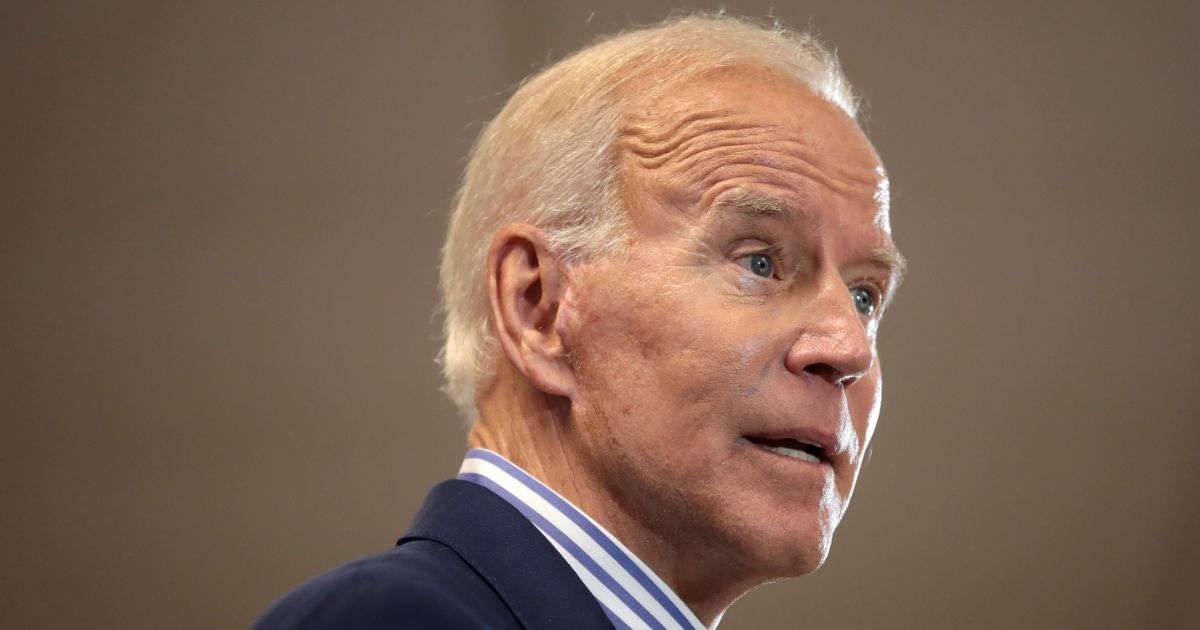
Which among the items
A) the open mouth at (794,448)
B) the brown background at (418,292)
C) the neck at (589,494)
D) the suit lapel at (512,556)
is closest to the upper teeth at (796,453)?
the open mouth at (794,448)

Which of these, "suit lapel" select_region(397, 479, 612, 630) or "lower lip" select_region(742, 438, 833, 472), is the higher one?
"lower lip" select_region(742, 438, 833, 472)

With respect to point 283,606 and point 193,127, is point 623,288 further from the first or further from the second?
point 193,127

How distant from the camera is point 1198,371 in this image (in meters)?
2.69

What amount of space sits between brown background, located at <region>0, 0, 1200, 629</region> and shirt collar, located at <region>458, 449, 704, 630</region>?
3.57ft

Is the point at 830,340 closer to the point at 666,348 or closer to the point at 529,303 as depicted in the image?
the point at 666,348

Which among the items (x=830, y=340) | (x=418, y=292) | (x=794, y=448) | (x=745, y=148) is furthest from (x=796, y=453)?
(x=418, y=292)

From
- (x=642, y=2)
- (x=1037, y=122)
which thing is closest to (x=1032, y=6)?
(x=1037, y=122)

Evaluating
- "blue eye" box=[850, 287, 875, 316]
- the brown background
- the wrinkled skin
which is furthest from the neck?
the brown background

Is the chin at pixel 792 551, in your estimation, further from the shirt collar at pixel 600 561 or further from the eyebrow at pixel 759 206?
the eyebrow at pixel 759 206

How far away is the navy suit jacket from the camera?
111 cm

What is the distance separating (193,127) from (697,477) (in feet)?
4.37

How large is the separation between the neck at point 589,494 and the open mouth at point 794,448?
0.12 m

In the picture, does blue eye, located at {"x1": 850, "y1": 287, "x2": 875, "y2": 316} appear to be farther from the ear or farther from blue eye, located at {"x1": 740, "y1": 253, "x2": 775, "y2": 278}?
the ear

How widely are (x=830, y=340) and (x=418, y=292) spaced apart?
1262mm
